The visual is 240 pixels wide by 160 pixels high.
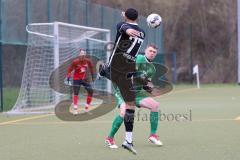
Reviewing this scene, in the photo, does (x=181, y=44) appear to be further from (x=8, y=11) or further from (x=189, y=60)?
(x=8, y=11)

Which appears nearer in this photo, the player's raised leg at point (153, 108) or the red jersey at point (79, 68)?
the player's raised leg at point (153, 108)

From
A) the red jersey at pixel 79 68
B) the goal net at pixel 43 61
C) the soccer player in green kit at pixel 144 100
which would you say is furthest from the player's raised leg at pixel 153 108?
the goal net at pixel 43 61

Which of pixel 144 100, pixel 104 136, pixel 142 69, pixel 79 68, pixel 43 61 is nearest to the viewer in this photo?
pixel 144 100

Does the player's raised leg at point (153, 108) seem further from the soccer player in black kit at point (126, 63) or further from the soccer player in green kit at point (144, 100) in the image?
the soccer player in black kit at point (126, 63)

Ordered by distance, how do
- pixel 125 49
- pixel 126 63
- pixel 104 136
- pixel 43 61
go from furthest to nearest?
pixel 43 61
pixel 104 136
pixel 126 63
pixel 125 49

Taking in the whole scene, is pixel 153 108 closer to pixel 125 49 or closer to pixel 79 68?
pixel 125 49

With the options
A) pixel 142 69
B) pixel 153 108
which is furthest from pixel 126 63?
pixel 153 108

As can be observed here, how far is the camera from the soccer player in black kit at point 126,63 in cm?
944

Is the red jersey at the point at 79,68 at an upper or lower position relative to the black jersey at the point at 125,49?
lower

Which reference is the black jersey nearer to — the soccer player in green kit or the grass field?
the soccer player in green kit

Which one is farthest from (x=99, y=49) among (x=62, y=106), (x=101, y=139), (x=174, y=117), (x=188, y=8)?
(x=188, y=8)

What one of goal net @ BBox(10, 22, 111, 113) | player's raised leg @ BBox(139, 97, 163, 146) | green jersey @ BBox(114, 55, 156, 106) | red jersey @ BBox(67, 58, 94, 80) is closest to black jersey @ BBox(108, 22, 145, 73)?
green jersey @ BBox(114, 55, 156, 106)

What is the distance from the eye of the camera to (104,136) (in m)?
12.1

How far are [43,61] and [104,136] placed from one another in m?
8.86
